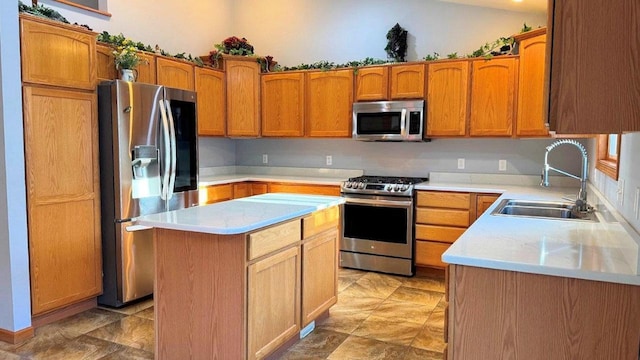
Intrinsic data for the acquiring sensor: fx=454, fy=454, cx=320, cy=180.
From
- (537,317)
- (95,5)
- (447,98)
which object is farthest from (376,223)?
(95,5)

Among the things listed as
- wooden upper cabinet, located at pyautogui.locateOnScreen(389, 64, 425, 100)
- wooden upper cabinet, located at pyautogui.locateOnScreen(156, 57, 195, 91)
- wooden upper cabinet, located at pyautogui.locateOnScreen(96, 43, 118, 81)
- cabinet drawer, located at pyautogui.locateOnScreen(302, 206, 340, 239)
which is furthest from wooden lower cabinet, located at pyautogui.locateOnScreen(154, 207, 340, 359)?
wooden upper cabinet, located at pyautogui.locateOnScreen(389, 64, 425, 100)

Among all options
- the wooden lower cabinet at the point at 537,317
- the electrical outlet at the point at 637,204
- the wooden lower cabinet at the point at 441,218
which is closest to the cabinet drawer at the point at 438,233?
the wooden lower cabinet at the point at 441,218

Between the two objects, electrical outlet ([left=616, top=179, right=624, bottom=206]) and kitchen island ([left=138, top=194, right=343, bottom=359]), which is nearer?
electrical outlet ([left=616, top=179, right=624, bottom=206])

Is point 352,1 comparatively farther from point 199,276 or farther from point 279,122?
point 199,276

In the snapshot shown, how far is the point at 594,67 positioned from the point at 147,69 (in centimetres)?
378

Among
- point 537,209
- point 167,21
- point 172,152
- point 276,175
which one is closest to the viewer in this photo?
point 537,209

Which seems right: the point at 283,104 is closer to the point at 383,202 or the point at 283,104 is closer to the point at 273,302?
the point at 383,202

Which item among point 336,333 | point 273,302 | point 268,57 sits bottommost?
point 336,333

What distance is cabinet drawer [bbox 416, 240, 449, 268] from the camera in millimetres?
4332

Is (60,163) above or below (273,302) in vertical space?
above

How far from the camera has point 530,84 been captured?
4.03m

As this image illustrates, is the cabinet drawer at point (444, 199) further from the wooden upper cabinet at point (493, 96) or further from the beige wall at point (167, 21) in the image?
the beige wall at point (167, 21)

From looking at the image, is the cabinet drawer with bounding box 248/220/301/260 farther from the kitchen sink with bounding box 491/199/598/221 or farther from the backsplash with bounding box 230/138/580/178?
the backsplash with bounding box 230/138/580/178

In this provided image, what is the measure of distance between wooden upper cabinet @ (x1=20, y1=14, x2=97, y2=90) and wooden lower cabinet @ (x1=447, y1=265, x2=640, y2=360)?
2.91 m
